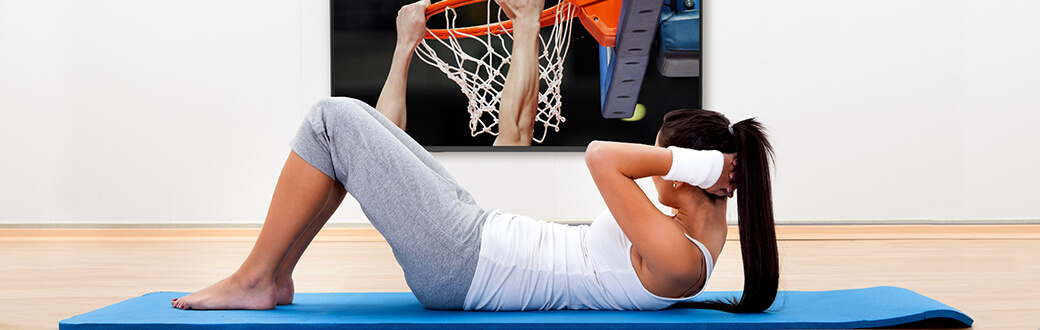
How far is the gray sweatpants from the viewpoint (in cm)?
141

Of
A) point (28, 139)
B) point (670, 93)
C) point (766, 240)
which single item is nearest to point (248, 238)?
point (28, 139)

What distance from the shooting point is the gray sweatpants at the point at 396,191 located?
1.41m

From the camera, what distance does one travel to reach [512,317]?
144cm

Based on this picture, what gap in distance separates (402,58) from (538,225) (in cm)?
273

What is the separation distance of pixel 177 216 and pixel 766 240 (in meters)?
3.60

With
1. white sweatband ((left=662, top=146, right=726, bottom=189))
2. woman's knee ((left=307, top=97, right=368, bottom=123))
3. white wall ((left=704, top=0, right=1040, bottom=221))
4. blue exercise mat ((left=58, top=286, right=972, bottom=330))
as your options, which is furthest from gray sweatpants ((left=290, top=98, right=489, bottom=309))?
white wall ((left=704, top=0, right=1040, bottom=221))

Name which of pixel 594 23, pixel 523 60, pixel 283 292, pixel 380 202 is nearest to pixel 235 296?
pixel 283 292

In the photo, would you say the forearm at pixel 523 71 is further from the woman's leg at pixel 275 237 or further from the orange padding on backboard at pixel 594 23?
the woman's leg at pixel 275 237

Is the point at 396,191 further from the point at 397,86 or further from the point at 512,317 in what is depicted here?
the point at 397,86

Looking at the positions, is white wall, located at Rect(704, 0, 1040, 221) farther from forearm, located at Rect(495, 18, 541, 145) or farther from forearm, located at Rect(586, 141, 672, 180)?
forearm, located at Rect(586, 141, 672, 180)

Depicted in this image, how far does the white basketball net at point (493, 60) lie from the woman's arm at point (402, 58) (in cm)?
7

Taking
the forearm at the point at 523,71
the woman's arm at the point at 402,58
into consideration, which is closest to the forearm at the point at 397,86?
the woman's arm at the point at 402,58

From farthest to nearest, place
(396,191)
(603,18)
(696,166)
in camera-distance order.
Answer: (603,18) → (396,191) → (696,166)

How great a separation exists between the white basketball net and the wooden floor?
3.26 feet
